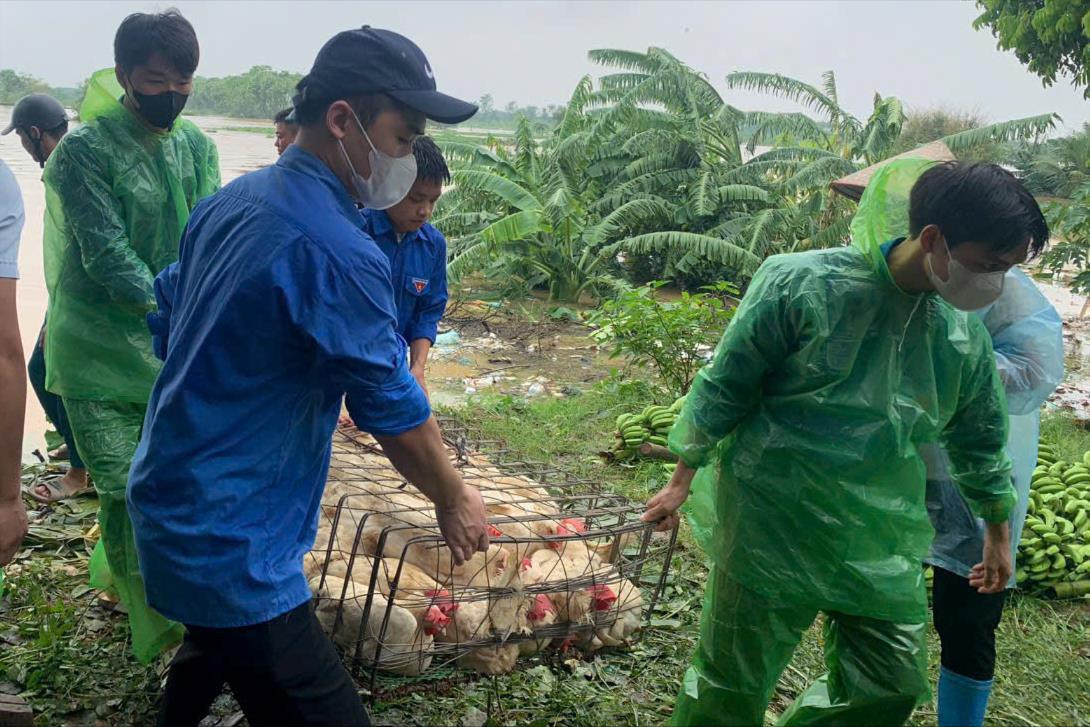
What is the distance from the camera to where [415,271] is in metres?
3.40

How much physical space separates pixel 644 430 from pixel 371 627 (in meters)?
2.72

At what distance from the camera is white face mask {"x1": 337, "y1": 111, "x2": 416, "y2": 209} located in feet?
5.59

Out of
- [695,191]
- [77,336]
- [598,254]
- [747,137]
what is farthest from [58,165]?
[747,137]

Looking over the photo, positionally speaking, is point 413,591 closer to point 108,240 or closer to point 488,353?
point 108,240

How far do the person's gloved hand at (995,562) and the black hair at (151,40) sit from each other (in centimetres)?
258

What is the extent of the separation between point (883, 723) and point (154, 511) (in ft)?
5.52

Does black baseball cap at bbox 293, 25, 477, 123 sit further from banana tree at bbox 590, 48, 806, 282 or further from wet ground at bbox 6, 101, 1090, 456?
banana tree at bbox 590, 48, 806, 282

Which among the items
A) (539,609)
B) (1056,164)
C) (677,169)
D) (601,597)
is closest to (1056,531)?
(601,597)

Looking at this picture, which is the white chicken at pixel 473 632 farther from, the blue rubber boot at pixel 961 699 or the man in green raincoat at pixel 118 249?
the blue rubber boot at pixel 961 699

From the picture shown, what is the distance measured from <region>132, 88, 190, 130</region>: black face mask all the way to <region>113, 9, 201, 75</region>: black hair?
0.26 ft

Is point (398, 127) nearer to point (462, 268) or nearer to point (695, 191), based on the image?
point (462, 268)

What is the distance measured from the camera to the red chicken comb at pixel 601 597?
A: 300 cm

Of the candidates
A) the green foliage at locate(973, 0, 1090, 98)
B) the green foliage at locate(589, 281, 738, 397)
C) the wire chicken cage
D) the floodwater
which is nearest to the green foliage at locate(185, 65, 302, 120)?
the floodwater

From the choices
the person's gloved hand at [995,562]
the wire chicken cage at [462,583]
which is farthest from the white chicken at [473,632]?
the person's gloved hand at [995,562]
